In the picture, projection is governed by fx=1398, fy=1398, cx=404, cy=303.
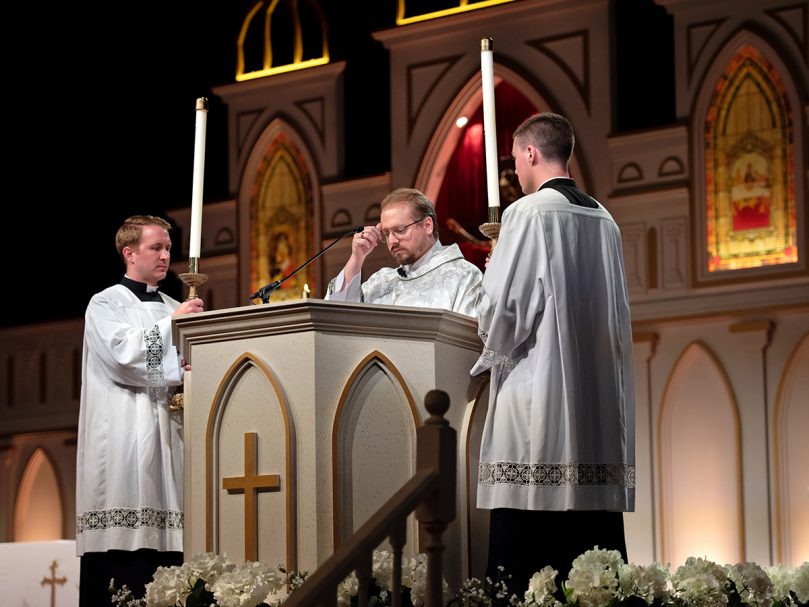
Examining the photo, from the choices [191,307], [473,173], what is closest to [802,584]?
[191,307]

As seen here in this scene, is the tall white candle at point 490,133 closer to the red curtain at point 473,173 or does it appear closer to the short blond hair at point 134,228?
the short blond hair at point 134,228

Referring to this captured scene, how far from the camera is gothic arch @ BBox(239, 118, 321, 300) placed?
13.9 metres

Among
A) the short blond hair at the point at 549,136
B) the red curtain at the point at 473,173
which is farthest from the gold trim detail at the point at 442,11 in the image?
the short blond hair at the point at 549,136

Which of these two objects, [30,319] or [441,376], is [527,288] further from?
[30,319]

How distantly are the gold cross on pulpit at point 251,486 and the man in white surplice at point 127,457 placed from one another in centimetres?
136

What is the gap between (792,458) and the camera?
11.0 meters

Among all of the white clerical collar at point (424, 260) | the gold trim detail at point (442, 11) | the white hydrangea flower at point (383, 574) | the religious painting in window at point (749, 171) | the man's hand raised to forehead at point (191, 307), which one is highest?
the gold trim detail at point (442, 11)

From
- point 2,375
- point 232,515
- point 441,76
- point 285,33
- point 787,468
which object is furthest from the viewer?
point 2,375

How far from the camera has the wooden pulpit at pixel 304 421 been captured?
441 cm

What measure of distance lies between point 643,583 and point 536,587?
12.9 inches

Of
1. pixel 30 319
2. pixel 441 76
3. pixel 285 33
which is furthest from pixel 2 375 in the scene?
pixel 441 76

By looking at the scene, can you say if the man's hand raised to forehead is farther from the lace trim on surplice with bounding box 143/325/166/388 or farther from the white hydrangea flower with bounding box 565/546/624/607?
the white hydrangea flower with bounding box 565/546/624/607

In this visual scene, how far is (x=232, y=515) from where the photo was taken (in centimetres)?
454

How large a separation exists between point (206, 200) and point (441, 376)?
400 inches
